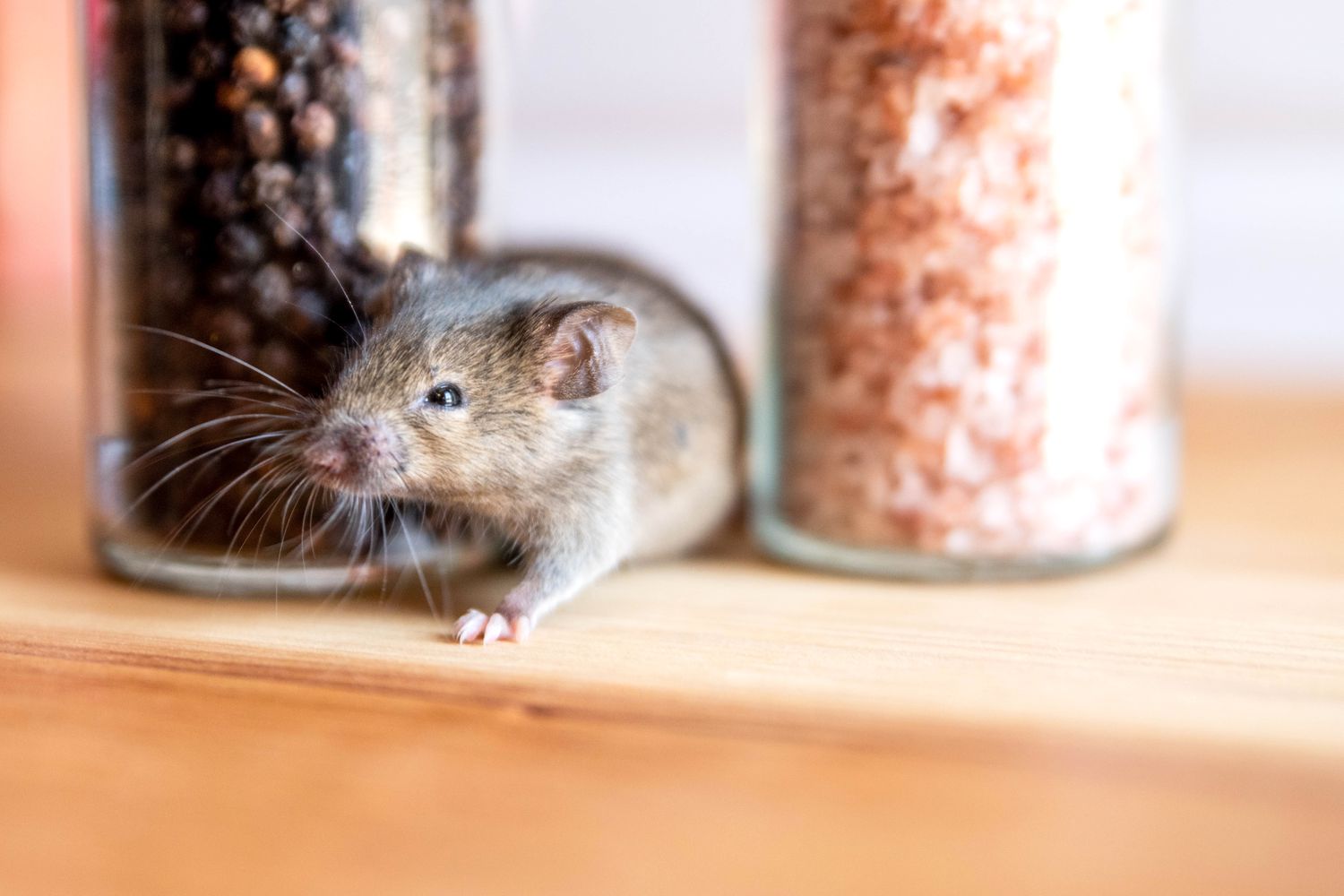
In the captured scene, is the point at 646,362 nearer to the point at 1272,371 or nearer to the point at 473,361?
the point at 473,361

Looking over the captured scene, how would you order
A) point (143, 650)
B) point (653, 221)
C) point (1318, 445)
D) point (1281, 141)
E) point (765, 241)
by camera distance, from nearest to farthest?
point (143, 650), point (765, 241), point (1318, 445), point (1281, 141), point (653, 221)

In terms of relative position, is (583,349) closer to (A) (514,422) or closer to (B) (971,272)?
(A) (514,422)

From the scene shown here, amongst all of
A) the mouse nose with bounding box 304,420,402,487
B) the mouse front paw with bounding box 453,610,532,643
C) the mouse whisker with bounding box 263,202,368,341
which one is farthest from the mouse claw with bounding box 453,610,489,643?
the mouse whisker with bounding box 263,202,368,341

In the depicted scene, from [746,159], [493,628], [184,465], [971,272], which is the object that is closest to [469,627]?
[493,628]

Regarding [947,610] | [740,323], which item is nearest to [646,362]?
[947,610]

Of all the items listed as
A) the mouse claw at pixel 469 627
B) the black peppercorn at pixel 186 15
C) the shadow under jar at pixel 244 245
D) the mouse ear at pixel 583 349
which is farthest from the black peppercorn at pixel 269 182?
the mouse claw at pixel 469 627

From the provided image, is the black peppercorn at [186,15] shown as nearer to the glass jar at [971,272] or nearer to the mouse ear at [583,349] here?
the mouse ear at [583,349]

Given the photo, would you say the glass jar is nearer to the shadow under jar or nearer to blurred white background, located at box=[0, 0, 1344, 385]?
the shadow under jar
